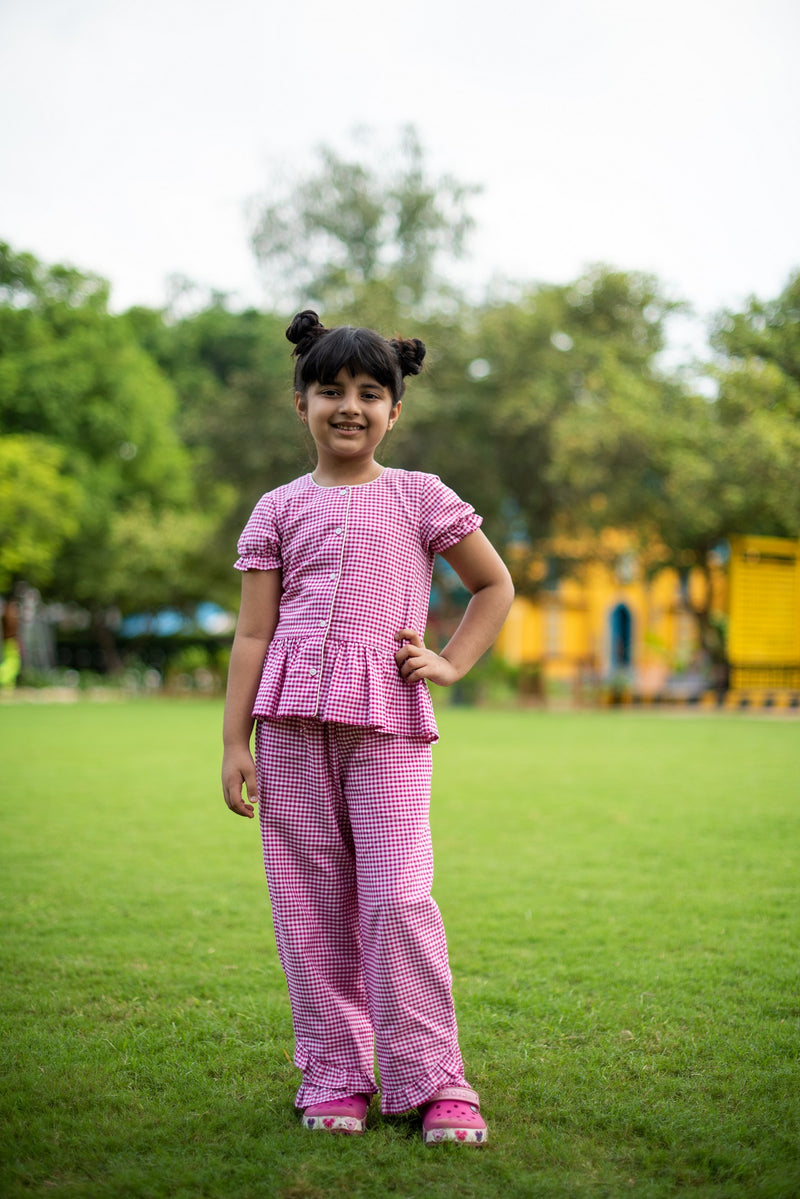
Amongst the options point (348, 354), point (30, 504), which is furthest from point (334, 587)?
point (30, 504)

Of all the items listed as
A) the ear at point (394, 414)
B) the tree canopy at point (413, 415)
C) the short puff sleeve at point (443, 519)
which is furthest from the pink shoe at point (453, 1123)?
the tree canopy at point (413, 415)

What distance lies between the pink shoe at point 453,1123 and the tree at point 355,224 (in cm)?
2442

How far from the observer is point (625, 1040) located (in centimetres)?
303

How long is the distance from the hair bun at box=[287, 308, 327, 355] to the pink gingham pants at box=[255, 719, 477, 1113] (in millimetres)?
871

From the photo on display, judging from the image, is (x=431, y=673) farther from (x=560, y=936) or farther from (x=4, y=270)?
(x=4, y=270)

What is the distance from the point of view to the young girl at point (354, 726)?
2436 millimetres

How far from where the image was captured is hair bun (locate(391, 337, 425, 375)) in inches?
105

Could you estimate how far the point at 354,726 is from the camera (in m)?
2.46

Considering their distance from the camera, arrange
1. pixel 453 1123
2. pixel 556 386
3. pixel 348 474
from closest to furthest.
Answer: pixel 453 1123
pixel 348 474
pixel 556 386

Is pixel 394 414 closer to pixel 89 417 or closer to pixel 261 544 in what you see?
pixel 261 544

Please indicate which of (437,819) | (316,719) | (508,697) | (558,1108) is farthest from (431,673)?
(508,697)

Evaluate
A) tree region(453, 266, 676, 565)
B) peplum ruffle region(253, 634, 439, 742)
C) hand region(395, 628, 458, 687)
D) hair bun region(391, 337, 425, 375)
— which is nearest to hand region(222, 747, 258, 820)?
peplum ruffle region(253, 634, 439, 742)

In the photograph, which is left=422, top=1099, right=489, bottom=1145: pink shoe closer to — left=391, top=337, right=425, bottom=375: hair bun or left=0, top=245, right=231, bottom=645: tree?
left=391, top=337, right=425, bottom=375: hair bun

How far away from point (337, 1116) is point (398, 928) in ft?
1.38
